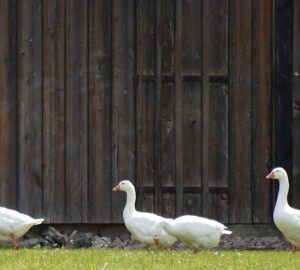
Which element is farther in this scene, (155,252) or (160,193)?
(160,193)

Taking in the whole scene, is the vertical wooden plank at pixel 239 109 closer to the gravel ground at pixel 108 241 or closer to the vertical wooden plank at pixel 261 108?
the vertical wooden plank at pixel 261 108

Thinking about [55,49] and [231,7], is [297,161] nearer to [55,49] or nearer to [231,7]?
[231,7]

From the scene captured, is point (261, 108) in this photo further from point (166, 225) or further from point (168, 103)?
point (166, 225)

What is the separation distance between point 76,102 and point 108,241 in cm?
183

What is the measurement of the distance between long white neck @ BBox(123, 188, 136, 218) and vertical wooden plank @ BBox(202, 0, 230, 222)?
4.16 feet

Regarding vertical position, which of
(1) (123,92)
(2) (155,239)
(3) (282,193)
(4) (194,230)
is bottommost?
(2) (155,239)

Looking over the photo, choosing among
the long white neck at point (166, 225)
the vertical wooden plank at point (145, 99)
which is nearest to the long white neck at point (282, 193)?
the long white neck at point (166, 225)

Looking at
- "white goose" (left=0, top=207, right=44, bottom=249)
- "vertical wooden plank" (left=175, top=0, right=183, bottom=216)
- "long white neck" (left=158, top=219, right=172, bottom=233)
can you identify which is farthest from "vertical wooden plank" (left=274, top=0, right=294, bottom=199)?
"white goose" (left=0, top=207, right=44, bottom=249)

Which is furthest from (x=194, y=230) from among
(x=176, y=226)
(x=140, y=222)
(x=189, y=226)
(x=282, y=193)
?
(x=282, y=193)

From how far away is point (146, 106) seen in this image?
16.3 metres

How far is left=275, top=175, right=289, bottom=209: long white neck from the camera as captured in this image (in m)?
15.0

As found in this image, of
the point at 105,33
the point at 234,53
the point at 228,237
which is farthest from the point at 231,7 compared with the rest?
the point at 228,237

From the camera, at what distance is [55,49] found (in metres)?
16.3

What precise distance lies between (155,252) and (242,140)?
8.54 feet
